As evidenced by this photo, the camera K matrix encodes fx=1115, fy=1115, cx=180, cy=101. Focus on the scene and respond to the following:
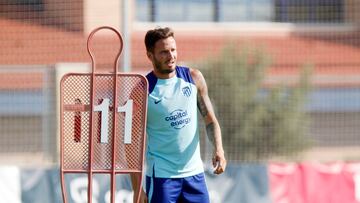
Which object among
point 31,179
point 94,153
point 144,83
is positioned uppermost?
point 144,83

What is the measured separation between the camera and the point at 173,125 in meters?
7.38

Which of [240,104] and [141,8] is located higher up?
[141,8]

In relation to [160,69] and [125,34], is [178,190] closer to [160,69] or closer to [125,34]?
[160,69]

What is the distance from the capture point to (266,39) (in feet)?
46.3

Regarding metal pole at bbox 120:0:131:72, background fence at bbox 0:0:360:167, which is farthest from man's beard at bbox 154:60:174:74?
background fence at bbox 0:0:360:167

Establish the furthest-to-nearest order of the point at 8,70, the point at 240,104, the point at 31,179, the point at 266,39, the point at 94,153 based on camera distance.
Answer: the point at 266,39
the point at 240,104
the point at 8,70
the point at 31,179
the point at 94,153

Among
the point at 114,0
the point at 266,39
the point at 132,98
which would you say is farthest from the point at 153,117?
the point at 266,39

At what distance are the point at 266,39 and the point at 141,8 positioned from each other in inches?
76.2

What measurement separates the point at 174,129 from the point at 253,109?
18.7 ft

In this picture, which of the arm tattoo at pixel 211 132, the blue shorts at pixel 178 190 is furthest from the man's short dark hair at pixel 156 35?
the blue shorts at pixel 178 190

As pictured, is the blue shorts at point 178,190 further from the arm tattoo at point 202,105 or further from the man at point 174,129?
the arm tattoo at point 202,105

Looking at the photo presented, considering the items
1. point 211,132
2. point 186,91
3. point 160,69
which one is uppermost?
point 160,69

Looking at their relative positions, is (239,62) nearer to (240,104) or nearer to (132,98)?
(240,104)

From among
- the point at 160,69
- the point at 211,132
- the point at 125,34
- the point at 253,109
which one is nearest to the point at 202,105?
the point at 211,132
